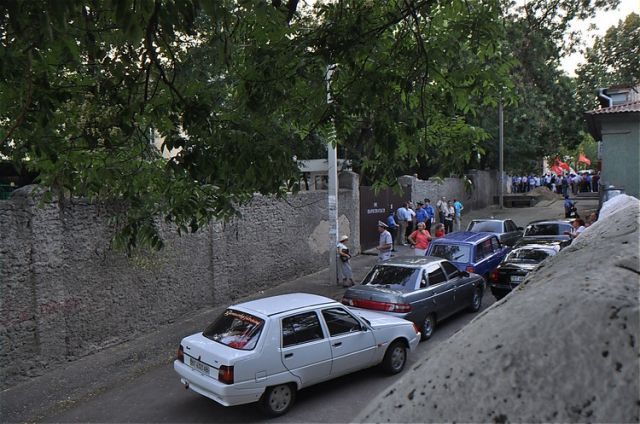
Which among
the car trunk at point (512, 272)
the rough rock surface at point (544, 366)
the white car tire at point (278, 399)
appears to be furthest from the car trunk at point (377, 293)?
the rough rock surface at point (544, 366)

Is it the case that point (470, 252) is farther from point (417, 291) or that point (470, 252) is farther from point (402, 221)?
point (402, 221)

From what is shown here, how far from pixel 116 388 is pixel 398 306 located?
191 inches

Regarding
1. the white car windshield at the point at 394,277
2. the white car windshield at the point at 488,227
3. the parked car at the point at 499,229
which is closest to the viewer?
the white car windshield at the point at 394,277

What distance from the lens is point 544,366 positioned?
0.99 metres

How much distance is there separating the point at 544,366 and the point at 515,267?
424 inches

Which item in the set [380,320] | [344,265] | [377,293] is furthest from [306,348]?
[344,265]

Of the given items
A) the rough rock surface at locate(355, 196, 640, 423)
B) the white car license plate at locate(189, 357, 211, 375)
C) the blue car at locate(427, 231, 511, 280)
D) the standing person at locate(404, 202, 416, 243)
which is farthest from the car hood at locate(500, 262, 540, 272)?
the rough rock surface at locate(355, 196, 640, 423)

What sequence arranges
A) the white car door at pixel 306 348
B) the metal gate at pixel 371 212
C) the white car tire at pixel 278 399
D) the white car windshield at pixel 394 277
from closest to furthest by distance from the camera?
the white car tire at pixel 278 399 → the white car door at pixel 306 348 → the white car windshield at pixel 394 277 → the metal gate at pixel 371 212

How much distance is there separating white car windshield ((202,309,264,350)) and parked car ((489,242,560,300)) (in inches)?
249

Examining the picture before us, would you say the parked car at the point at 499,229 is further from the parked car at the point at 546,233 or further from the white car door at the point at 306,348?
the white car door at the point at 306,348

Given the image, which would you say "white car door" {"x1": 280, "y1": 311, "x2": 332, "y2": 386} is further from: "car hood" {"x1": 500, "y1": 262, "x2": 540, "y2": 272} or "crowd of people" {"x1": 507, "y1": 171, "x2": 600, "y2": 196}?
"crowd of people" {"x1": 507, "y1": 171, "x2": 600, "y2": 196}

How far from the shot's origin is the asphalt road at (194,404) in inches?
259

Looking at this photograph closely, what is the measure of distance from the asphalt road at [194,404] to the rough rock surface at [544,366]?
5194 mm

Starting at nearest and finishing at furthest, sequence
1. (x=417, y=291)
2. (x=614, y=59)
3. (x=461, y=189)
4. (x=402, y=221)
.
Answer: (x=417, y=291), (x=402, y=221), (x=614, y=59), (x=461, y=189)
